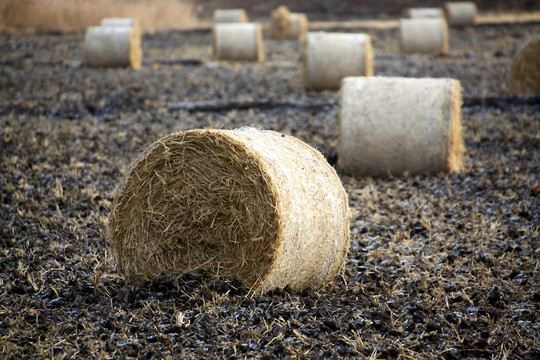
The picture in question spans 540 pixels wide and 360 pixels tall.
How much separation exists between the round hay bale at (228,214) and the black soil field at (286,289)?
0.49 ft

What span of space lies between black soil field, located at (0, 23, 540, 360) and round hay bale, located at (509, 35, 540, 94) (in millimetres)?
312

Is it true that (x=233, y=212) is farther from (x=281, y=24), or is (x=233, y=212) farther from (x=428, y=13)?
(x=428, y=13)

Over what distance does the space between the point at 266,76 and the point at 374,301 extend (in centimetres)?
922

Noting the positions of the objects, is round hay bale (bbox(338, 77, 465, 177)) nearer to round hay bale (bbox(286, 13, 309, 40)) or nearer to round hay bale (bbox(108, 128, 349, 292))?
round hay bale (bbox(108, 128, 349, 292))

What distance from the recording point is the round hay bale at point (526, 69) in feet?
30.3

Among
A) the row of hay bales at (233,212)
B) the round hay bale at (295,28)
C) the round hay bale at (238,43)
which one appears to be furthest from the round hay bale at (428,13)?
the row of hay bales at (233,212)

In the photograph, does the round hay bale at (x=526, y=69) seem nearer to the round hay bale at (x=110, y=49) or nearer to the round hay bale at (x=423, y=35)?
the round hay bale at (x=423, y=35)

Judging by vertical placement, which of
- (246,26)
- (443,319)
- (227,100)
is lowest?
(443,319)

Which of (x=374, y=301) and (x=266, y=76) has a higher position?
(x=266, y=76)

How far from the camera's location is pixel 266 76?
12.4 metres

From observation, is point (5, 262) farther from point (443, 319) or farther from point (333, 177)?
point (443, 319)

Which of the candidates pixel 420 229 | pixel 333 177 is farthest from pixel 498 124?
pixel 333 177

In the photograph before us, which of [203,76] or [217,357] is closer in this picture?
[217,357]

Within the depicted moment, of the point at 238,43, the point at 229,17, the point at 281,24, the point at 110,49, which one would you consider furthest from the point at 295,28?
the point at 110,49
